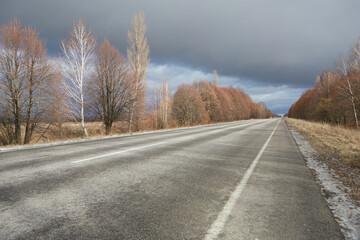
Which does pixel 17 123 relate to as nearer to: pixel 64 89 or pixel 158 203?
pixel 64 89

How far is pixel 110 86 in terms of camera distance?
1653 cm

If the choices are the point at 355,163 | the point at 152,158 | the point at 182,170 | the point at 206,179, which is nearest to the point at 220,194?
the point at 206,179

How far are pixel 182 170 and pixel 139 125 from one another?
15.9 m

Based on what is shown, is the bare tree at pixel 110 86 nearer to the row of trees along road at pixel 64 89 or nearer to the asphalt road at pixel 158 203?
the row of trees along road at pixel 64 89

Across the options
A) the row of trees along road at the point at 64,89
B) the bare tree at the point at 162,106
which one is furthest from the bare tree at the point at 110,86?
the bare tree at the point at 162,106

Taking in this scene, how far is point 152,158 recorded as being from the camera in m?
5.45

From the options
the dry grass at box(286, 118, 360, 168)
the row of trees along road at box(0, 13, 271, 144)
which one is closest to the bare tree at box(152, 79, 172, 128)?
the row of trees along road at box(0, 13, 271, 144)

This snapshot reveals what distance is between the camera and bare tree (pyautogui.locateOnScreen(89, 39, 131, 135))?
16.1 metres

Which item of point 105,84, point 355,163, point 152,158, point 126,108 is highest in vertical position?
point 105,84

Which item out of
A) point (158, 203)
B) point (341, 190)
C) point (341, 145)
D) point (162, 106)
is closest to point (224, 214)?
point (158, 203)

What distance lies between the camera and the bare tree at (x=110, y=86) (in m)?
16.1

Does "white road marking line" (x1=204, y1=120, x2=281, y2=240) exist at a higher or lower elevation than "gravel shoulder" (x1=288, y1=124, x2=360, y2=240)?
higher

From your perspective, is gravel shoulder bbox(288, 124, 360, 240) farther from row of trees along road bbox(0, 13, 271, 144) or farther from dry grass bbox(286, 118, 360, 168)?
row of trees along road bbox(0, 13, 271, 144)

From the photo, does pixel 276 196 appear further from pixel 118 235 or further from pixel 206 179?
pixel 118 235
